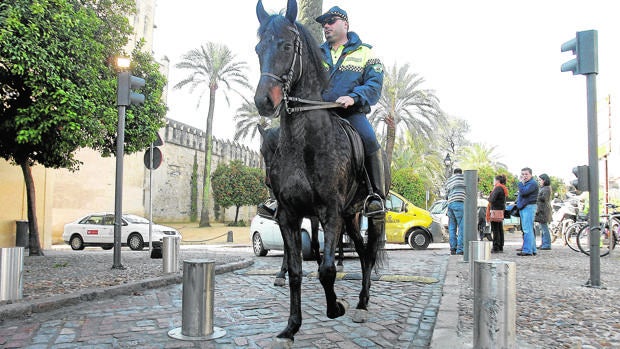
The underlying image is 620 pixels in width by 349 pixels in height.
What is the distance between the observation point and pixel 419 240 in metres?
15.9

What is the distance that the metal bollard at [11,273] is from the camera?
5.36 m

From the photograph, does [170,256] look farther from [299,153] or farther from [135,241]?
[135,241]

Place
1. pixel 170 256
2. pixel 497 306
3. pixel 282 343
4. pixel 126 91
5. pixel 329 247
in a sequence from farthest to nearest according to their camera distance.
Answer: pixel 126 91 < pixel 170 256 < pixel 329 247 < pixel 282 343 < pixel 497 306

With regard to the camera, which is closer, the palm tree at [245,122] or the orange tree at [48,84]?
the orange tree at [48,84]

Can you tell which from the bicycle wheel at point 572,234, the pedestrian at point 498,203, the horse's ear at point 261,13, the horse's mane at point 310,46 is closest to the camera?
the horse's mane at point 310,46

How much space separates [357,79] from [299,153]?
1329 mm

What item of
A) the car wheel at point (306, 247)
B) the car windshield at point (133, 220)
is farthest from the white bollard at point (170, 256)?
the car windshield at point (133, 220)

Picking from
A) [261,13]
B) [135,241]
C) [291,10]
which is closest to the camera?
[291,10]

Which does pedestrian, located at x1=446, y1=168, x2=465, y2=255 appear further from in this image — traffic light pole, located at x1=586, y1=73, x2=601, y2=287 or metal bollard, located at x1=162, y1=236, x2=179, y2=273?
metal bollard, located at x1=162, y1=236, x2=179, y2=273

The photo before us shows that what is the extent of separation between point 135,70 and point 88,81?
3.87 metres

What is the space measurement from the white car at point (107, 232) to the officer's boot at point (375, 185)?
16112mm

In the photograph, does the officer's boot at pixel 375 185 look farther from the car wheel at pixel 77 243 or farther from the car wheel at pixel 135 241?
the car wheel at pixel 77 243

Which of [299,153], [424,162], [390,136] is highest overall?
[424,162]

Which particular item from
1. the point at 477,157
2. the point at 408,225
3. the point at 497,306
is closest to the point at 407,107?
the point at 408,225
